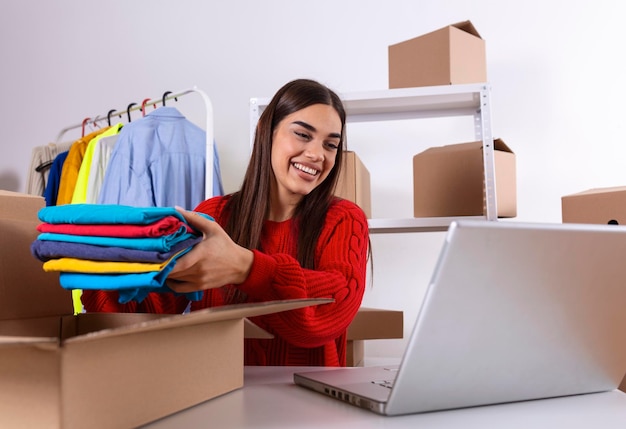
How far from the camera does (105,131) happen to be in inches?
91.7

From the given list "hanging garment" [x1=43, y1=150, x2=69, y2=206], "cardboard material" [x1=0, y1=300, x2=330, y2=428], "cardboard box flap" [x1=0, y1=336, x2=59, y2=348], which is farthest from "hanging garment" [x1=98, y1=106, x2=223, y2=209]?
"cardboard box flap" [x1=0, y1=336, x2=59, y2=348]

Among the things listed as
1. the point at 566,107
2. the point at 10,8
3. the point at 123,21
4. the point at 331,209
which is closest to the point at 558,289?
the point at 331,209

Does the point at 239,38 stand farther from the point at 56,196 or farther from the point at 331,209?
the point at 331,209

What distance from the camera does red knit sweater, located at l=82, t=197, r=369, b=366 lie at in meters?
0.88

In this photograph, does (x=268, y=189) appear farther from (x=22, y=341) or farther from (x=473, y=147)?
(x=22, y=341)

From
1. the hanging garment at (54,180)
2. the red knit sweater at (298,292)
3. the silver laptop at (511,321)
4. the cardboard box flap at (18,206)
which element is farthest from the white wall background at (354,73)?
the silver laptop at (511,321)

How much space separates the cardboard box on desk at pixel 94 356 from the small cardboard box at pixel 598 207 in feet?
3.38

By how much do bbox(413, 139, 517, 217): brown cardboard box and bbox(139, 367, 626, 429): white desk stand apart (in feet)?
4.56

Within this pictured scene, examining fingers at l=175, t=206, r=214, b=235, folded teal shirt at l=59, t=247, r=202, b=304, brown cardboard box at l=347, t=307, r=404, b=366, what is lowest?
brown cardboard box at l=347, t=307, r=404, b=366

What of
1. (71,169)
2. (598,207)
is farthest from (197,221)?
(71,169)

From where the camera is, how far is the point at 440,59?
197 cm

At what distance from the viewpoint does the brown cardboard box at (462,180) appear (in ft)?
6.52

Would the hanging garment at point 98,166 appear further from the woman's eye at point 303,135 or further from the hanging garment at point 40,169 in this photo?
the woman's eye at point 303,135

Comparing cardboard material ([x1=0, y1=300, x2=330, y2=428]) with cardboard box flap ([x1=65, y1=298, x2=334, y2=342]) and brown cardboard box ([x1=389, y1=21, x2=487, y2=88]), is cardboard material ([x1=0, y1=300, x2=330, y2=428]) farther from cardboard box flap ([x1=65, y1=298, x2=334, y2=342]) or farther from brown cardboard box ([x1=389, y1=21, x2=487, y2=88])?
brown cardboard box ([x1=389, y1=21, x2=487, y2=88])
